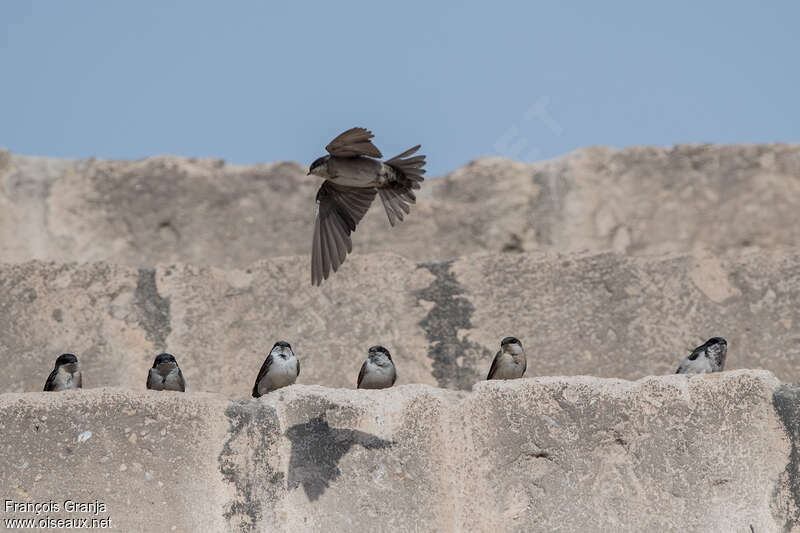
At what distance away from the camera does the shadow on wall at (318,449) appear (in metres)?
7.45

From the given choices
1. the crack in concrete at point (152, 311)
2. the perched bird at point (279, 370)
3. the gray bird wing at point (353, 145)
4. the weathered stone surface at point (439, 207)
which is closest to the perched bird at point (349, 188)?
the gray bird wing at point (353, 145)

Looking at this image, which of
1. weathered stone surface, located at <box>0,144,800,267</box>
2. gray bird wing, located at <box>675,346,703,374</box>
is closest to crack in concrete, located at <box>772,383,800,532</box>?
gray bird wing, located at <box>675,346,703,374</box>

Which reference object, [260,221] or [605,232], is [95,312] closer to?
[260,221]

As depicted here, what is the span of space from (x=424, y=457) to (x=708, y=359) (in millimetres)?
2649

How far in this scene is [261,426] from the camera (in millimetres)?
7574

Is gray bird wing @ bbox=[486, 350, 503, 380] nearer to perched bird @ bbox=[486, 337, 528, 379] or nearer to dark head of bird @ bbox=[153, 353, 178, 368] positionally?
perched bird @ bbox=[486, 337, 528, 379]

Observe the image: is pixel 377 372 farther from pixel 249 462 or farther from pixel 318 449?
pixel 249 462

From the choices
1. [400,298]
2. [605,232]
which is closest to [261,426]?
[400,298]

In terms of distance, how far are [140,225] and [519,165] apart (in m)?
4.03

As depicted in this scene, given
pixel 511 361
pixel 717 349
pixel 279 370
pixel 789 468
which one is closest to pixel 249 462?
pixel 279 370

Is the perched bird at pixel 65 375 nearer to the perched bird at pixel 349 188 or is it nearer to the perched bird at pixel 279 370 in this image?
the perched bird at pixel 279 370

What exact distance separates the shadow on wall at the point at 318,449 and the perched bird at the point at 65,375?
2.31 metres

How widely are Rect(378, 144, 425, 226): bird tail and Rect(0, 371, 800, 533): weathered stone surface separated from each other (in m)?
1.32

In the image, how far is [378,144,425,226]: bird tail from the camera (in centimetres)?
834
